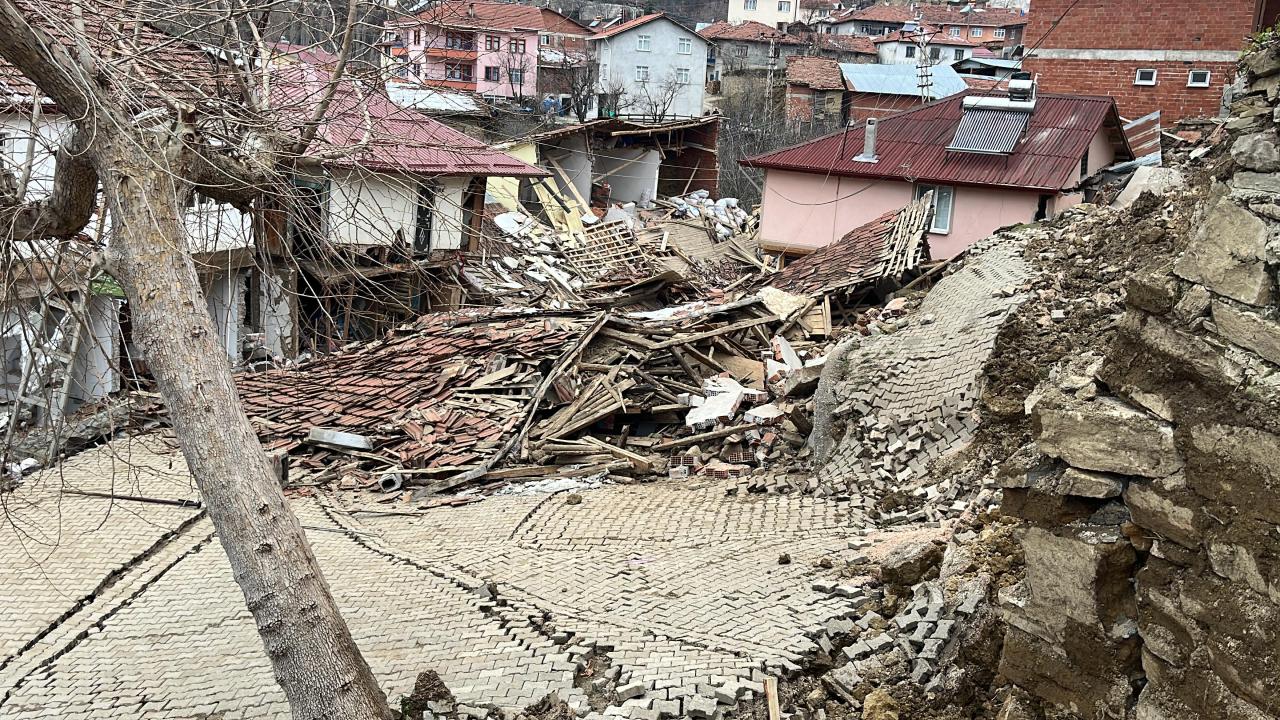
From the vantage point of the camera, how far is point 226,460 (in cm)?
630

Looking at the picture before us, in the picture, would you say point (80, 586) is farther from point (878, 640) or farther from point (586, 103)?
point (586, 103)

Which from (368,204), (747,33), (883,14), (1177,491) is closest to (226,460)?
(368,204)

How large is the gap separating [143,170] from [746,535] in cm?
650

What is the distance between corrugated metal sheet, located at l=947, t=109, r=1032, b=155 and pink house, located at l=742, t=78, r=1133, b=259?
2 centimetres

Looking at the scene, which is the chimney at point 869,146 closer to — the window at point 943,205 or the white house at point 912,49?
the window at point 943,205

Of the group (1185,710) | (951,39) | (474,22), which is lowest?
(1185,710)

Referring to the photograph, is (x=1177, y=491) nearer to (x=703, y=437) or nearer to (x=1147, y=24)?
(x=703, y=437)

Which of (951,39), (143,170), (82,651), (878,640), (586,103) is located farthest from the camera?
(951,39)

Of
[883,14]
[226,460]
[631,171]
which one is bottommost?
[226,460]

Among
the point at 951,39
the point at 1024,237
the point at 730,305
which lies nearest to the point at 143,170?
the point at 730,305

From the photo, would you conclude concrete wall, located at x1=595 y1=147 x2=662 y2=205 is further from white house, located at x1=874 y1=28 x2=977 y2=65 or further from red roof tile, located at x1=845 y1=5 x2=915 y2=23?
red roof tile, located at x1=845 y1=5 x2=915 y2=23

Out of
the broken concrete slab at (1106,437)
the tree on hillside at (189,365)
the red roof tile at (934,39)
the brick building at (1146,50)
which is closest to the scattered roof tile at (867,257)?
the brick building at (1146,50)

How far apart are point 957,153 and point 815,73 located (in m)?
25.6

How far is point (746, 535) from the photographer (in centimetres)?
1068
